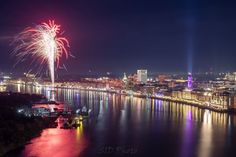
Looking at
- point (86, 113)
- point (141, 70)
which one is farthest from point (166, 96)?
point (141, 70)

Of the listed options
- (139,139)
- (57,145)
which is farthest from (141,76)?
(57,145)

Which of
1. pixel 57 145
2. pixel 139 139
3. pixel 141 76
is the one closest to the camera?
pixel 57 145

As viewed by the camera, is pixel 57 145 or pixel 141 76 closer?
pixel 57 145

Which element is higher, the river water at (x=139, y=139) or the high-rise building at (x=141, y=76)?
the high-rise building at (x=141, y=76)

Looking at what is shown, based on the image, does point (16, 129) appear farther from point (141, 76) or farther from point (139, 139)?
point (141, 76)

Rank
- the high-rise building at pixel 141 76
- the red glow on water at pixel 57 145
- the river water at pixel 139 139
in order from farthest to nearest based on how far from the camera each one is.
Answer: the high-rise building at pixel 141 76
the river water at pixel 139 139
the red glow on water at pixel 57 145

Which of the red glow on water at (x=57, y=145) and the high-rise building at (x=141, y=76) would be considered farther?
the high-rise building at (x=141, y=76)

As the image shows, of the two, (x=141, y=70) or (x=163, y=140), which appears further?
(x=141, y=70)

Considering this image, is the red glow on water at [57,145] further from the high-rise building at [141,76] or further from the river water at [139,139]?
the high-rise building at [141,76]

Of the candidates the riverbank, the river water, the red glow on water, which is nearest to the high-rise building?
the river water

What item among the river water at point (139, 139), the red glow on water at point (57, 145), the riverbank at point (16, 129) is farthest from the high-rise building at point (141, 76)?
the red glow on water at point (57, 145)

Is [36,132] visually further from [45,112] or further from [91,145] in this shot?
[45,112]
